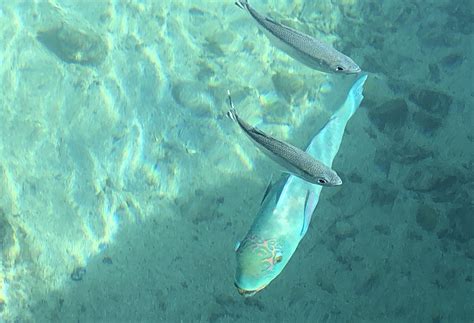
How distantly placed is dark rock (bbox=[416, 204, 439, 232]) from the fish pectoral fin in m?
1.90

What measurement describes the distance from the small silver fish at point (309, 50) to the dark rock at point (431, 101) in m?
2.61

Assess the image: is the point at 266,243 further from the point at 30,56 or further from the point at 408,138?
the point at 30,56

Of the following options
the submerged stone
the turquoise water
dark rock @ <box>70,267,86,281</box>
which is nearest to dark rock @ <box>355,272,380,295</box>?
the turquoise water

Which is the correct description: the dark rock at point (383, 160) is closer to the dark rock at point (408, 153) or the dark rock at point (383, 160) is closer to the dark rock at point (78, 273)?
the dark rock at point (408, 153)

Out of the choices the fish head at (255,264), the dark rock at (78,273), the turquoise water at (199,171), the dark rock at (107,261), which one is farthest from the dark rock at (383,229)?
the dark rock at (78,273)

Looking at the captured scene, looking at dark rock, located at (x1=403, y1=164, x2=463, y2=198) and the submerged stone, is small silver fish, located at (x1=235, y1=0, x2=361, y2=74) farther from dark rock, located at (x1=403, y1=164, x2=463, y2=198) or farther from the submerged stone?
the submerged stone

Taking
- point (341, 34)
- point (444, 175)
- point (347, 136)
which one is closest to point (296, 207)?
point (347, 136)

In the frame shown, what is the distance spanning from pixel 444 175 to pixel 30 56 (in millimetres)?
4886

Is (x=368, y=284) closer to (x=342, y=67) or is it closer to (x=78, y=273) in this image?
(x=342, y=67)

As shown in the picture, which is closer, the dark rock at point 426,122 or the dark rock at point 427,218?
the dark rock at point 427,218

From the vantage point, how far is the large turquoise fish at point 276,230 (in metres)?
2.79

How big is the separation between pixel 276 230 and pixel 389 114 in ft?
8.97

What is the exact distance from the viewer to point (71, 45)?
16.6ft

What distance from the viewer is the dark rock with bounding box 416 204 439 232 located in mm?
4629
